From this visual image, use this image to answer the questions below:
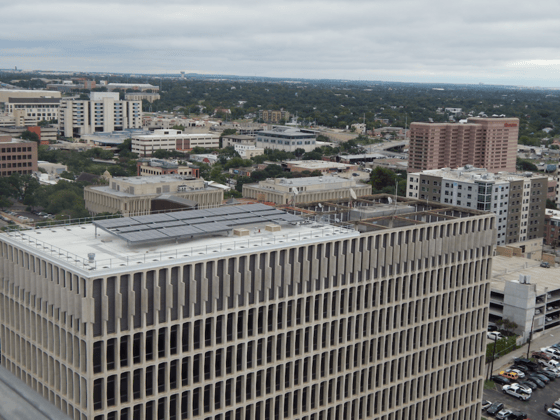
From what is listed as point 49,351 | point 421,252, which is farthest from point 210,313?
point 421,252

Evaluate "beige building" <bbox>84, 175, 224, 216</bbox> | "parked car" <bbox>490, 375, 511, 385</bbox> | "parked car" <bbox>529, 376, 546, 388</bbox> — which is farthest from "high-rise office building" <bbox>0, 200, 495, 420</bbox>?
"beige building" <bbox>84, 175, 224, 216</bbox>

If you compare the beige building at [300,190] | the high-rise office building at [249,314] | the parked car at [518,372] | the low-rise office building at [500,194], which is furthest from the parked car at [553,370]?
the beige building at [300,190]

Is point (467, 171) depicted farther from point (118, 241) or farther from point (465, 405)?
point (118, 241)

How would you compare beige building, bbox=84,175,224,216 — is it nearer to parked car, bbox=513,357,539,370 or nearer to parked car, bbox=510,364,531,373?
parked car, bbox=513,357,539,370

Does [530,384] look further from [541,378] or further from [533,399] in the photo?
[533,399]

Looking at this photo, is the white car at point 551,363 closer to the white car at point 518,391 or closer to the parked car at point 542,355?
the parked car at point 542,355

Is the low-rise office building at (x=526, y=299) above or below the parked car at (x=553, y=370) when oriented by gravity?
above
